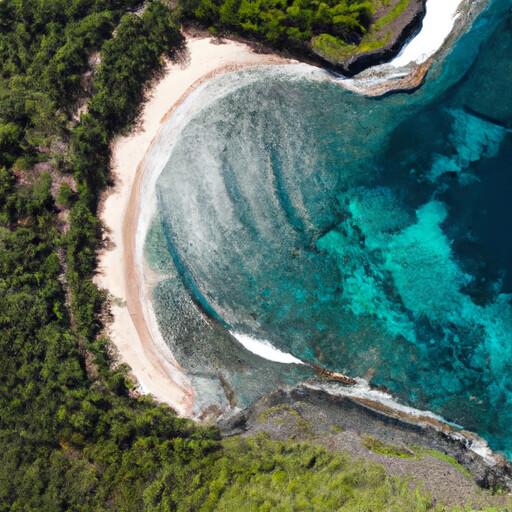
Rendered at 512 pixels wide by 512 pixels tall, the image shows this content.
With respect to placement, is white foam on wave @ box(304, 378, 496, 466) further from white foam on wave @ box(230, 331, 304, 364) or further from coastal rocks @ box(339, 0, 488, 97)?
coastal rocks @ box(339, 0, 488, 97)

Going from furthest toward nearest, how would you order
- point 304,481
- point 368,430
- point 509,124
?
1. point 509,124
2. point 368,430
3. point 304,481

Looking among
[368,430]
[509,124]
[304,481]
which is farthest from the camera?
[509,124]

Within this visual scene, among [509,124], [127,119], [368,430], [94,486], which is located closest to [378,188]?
[509,124]

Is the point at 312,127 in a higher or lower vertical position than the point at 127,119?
higher

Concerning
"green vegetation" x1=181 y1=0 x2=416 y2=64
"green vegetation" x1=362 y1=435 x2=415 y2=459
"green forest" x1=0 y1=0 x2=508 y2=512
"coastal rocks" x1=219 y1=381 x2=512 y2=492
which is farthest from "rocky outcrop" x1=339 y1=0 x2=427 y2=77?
"green vegetation" x1=362 y1=435 x2=415 y2=459

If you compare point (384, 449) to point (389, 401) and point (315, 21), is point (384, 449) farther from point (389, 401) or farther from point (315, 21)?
point (315, 21)

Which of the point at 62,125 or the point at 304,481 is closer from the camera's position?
the point at 304,481

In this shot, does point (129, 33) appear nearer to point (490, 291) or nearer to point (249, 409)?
point (249, 409)

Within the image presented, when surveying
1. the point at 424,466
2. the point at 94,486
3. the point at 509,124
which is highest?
the point at 509,124
